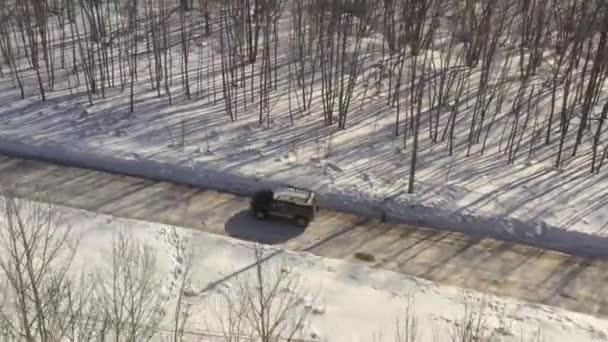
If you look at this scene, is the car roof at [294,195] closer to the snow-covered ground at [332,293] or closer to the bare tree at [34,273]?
the snow-covered ground at [332,293]

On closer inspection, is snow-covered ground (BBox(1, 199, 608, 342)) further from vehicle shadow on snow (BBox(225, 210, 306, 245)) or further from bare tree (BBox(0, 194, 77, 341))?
bare tree (BBox(0, 194, 77, 341))

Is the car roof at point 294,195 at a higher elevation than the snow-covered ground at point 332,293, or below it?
higher

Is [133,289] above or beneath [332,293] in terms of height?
above

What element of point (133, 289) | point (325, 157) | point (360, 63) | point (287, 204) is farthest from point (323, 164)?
point (133, 289)

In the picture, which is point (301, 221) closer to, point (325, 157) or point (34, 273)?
point (325, 157)

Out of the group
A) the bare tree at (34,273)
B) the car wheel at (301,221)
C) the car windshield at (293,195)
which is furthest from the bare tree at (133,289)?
the car wheel at (301,221)
